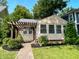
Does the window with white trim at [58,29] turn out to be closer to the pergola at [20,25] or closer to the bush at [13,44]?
the pergola at [20,25]

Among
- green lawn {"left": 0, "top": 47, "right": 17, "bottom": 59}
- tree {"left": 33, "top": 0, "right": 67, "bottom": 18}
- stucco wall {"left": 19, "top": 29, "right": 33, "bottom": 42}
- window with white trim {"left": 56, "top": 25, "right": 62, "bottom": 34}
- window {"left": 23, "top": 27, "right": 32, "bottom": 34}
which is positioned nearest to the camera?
green lawn {"left": 0, "top": 47, "right": 17, "bottom": 59}

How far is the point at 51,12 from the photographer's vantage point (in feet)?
164

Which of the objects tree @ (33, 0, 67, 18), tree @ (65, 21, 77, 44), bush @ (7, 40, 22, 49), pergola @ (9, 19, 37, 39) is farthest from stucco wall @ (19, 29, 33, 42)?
tree @ (33, 0, 67, 18)

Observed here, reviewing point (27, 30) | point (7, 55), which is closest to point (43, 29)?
point (27, 30)

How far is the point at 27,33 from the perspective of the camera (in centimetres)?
3244

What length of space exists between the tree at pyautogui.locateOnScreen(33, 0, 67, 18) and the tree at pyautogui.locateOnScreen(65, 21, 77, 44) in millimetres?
21401

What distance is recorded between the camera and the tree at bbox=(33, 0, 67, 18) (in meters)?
49.3

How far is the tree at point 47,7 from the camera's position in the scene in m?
49.3

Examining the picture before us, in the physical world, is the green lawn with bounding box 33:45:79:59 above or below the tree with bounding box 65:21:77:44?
below

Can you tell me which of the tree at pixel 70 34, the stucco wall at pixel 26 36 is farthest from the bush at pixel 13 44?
the stucco wall at pixel 26 36

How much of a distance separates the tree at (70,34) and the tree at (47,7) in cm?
2140

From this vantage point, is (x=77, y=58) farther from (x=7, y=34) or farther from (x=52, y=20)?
(x=7, y=34)

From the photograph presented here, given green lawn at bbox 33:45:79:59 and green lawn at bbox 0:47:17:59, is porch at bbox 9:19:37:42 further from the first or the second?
green lawn at bbox 0:47:17:59

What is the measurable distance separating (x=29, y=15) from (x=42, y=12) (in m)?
3.92
